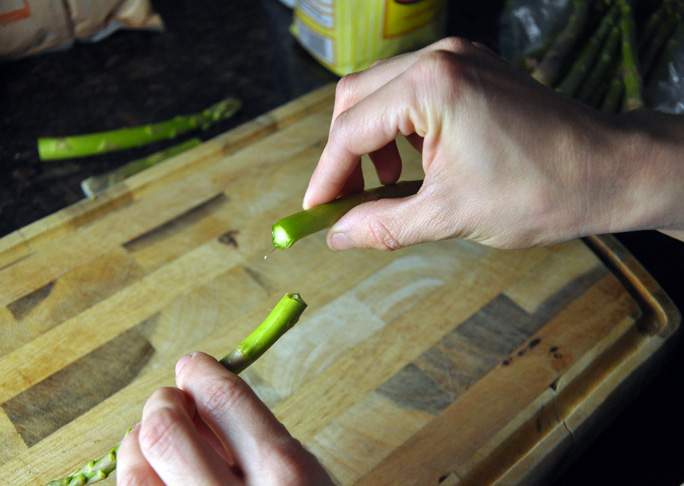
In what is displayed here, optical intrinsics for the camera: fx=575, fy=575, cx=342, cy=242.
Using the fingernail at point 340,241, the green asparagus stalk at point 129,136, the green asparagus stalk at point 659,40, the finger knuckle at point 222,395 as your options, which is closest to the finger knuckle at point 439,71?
the fingernail at point 340,241

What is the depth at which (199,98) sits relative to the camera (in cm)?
191

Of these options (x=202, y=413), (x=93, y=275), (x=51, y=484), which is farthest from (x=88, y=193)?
(x=202, y=413)

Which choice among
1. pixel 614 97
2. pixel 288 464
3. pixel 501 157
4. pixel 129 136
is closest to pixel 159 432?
pixel 288 464

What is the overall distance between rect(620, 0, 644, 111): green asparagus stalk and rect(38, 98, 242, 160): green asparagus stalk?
1212mm

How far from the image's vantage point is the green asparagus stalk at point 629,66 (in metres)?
1.73

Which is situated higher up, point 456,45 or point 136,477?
point 456,45

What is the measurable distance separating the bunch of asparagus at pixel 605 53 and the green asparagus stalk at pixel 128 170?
1.10 metres

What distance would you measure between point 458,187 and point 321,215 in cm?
28

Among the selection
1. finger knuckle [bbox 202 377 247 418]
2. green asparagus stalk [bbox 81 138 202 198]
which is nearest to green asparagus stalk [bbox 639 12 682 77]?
green asparagus stalk [bbox 81 138 202 198]

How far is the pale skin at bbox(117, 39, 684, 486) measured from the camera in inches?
31.7

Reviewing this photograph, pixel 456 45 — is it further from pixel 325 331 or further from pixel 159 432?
pixel 159 432

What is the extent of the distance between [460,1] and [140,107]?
1.37 m

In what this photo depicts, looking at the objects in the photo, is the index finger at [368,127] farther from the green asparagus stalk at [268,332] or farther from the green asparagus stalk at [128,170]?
the green asparagus stalk at [128,170]

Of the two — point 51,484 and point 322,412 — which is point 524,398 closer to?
point 322,412
